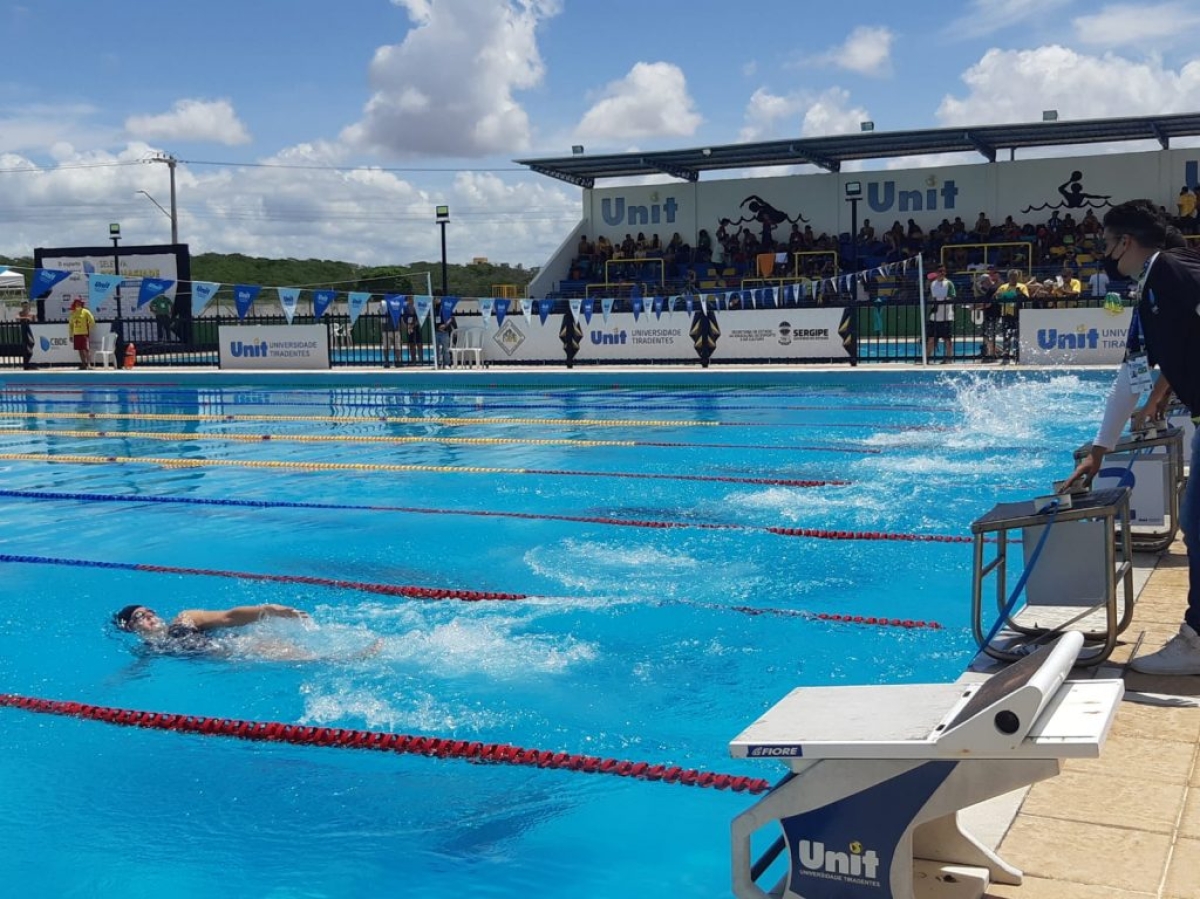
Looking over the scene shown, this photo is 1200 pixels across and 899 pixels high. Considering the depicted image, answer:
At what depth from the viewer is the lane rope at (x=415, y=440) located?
11905mm

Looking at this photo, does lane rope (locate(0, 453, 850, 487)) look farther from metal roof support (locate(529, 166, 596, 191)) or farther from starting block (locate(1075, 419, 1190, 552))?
metal roof support (locate(529, 166, 596, 191))

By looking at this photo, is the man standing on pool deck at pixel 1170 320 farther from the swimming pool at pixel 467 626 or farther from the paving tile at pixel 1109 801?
the swimming pool at pixel 467 626

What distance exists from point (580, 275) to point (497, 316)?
1420cm

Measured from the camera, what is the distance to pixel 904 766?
216 cm

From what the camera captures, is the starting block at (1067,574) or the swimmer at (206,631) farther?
the swimmer at (206,631)

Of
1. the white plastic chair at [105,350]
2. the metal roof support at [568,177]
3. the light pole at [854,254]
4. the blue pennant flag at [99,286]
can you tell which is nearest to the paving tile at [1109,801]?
the light pole at [854,254]

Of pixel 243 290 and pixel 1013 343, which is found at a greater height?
pixel 243 290

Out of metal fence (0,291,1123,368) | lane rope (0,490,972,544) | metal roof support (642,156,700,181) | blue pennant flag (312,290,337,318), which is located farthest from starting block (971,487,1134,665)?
metal roof support (642,156,700,181)

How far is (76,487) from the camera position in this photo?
10852mm

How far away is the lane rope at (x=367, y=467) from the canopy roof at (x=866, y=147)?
22009 mm

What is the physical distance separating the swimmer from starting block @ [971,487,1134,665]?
3210 mm

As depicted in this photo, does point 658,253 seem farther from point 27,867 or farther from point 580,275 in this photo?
point 27,867

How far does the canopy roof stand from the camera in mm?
29438

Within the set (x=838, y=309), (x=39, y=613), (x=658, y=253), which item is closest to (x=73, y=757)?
(x=39, y=613)
